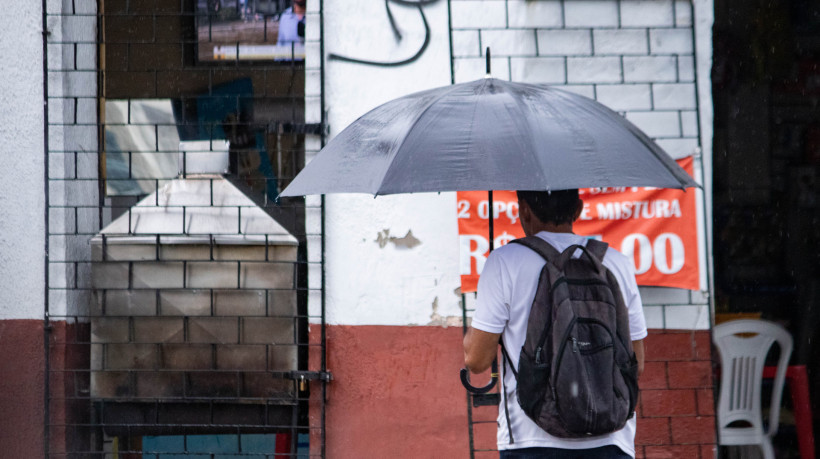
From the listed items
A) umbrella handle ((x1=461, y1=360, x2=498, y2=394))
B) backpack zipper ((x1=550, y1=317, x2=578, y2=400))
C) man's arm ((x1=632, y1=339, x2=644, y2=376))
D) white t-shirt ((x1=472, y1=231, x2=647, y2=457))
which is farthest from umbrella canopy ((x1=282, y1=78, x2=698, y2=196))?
umbrella handle ((x1=461, y1=360, x2=498, y2=394))

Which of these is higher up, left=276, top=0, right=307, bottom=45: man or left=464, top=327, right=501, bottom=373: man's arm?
left=276, top=0, right=307, bottom=45: man

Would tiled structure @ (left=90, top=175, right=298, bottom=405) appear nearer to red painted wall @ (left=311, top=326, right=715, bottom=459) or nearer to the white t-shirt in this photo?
red painted wall @ (left=311, top=326, right=715, bottom=459)

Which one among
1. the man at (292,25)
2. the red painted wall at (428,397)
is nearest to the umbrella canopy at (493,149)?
the red painted wall at (428,397)

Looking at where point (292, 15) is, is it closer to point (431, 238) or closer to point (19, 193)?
point (431, 238)

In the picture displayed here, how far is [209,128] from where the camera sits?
476 cm

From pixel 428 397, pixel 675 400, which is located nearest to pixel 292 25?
pixel 428 397

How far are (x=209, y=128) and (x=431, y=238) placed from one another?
5.04ft

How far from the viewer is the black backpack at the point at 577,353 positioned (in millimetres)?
2408

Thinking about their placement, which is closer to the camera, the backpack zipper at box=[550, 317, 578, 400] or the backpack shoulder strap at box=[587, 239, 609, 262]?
the backpack zipper at box=[550, 317, 578, 400]

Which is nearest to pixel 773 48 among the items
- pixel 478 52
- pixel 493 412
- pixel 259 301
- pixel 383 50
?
pixel 478 52

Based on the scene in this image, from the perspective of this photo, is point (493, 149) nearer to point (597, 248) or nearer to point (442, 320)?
point (597, 248)

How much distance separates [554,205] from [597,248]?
0.20 meters

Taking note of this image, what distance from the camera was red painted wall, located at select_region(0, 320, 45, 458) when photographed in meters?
4.46

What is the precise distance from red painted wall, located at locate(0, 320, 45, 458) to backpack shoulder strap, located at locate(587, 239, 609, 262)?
3.33 metres
